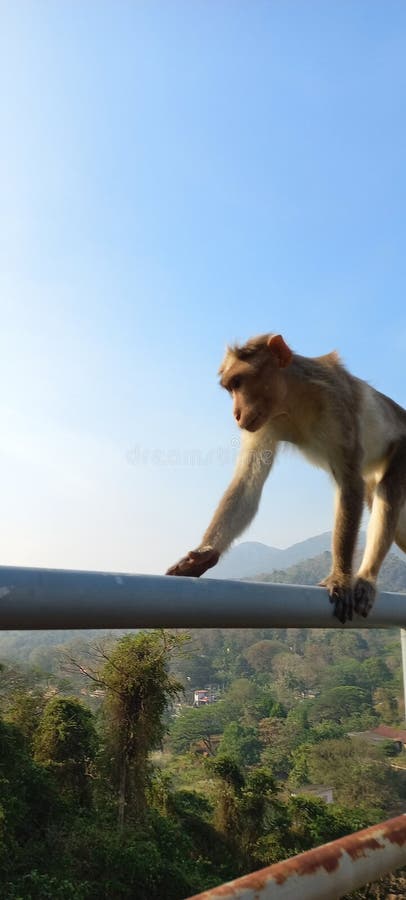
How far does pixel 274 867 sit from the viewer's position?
0.77 m

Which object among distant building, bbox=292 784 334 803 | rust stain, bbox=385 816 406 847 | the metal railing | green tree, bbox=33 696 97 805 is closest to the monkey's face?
the metal railing

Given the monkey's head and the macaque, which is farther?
the monkey's head

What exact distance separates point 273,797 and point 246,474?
116 ft

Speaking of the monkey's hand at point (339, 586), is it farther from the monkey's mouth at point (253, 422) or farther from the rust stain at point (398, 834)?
the rust stain at point (398, 834)

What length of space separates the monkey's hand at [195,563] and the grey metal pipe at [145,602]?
148cm

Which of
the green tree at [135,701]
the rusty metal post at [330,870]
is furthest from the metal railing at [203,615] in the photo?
the green tree at [135,701]

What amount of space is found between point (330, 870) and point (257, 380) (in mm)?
3165

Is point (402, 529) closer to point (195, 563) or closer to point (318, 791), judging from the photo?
point (195, 563)

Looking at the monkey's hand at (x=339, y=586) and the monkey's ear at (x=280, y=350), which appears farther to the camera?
the monkey's ear at (x=280, y=350)

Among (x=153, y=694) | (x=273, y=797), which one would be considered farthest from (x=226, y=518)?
(x=273, y=797)

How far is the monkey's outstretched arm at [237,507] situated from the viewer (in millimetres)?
Result: 2943

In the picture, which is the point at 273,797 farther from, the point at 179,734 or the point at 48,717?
the point at 48,717

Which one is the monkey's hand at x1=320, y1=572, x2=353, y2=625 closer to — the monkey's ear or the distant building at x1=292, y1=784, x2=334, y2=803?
the monkey's ear

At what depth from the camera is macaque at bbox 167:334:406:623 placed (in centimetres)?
355
